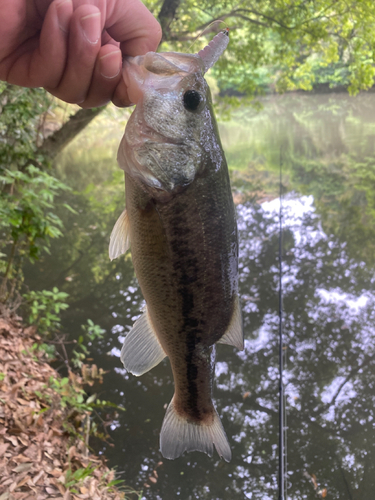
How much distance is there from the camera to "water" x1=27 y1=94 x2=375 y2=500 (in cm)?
346

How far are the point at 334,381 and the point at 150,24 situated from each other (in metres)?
4.10

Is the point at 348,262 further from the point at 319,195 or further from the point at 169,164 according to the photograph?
the point at 169,164

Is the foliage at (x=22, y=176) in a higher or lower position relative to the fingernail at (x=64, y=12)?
higher

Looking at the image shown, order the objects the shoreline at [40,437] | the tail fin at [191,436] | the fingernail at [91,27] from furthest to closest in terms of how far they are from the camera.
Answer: the shoreline at [40,437] < the tail fin at [191,436] < the fingernail at [91,27]

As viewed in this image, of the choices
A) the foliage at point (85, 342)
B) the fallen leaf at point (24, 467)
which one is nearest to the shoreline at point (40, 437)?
the fallen leaf at point (24, 467)

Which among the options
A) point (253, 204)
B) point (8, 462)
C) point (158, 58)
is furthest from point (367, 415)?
point (253, 204)

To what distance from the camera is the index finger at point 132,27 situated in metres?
1.37

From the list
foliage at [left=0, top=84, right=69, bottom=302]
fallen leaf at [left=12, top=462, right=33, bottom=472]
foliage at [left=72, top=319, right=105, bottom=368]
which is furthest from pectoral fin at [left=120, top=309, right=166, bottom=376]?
foliage at [left=72, top=319, right=105, bottom=368]

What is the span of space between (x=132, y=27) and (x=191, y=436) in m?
1.63

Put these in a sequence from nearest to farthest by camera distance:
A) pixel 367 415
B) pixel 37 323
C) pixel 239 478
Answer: pixel 239 478 < pixel 367 415 < pixel 37 323

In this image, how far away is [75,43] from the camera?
4.16 feet

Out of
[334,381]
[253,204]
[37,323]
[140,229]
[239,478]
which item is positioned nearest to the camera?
[140,229]

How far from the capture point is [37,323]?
182 inches

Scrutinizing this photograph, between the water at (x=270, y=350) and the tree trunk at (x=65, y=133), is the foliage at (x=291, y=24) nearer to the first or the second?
the tree trunk at (x=65, y=133)
